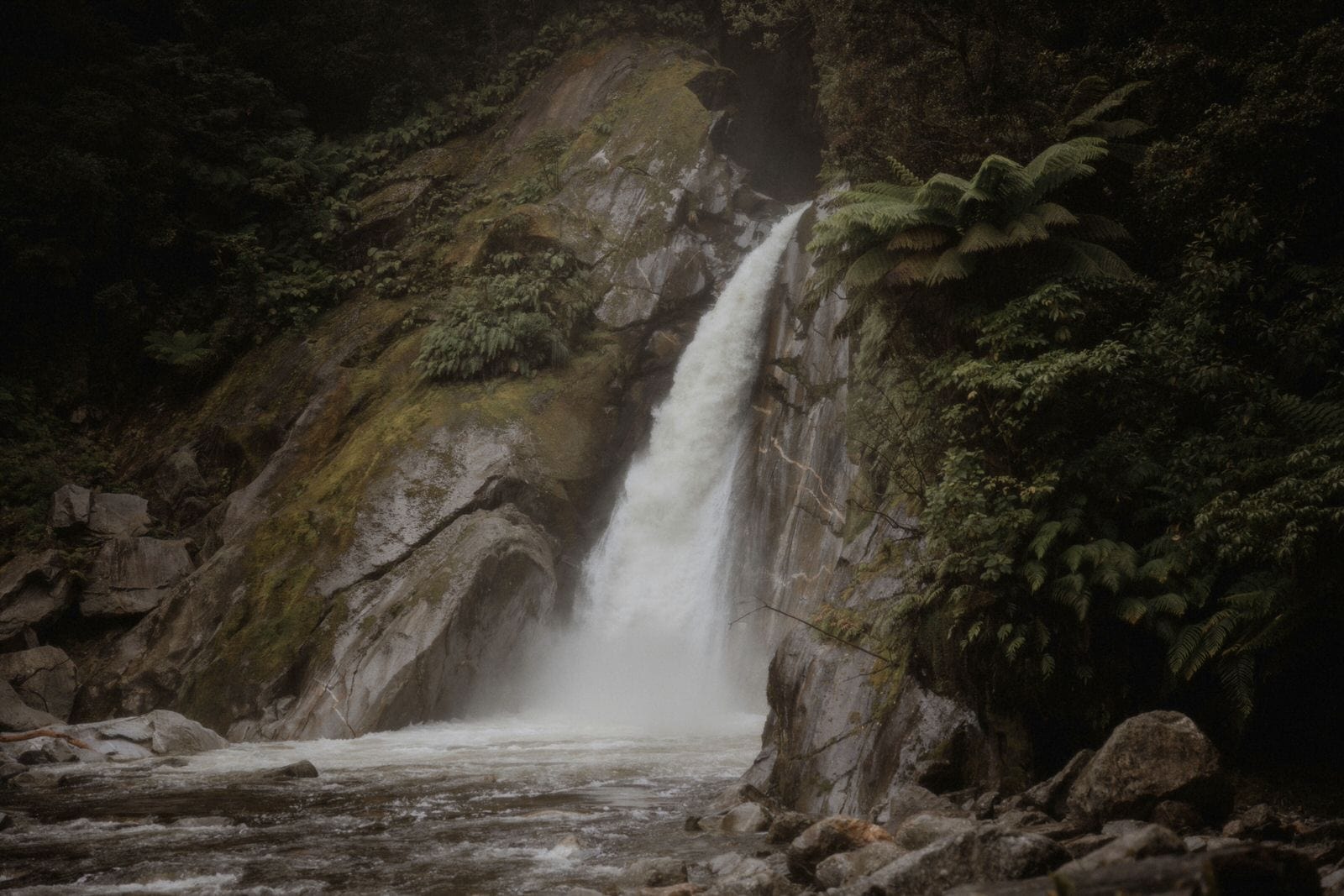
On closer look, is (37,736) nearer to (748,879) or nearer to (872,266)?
(748,879)

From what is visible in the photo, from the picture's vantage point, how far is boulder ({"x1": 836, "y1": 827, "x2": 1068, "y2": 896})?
3650 mm

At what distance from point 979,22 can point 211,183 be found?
2189 cm

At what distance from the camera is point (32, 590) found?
15.6 m

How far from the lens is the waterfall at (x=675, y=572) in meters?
15.0

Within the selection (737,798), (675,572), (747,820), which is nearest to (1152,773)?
(747,820)

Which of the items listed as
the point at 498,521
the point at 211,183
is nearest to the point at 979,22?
the point at 498,521

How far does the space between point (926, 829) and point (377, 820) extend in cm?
487

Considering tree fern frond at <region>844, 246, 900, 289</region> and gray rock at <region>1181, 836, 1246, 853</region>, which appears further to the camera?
tree fern frond at <region>844, 246, 900, 289</region>

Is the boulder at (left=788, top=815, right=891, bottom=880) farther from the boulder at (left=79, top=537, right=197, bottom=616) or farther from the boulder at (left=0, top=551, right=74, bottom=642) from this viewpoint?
the boulder at (left=0, top=551, right=74, bottom=642)

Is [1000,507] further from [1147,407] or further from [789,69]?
[789,69]

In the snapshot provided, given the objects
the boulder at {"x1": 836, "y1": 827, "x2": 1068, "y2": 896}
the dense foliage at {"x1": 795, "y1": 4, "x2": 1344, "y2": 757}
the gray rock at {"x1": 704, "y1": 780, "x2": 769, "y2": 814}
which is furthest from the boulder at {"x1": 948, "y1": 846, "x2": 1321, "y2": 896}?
the gray rock at {"x1": 704, "y1": 780, "x2": 769, "y2": 814}

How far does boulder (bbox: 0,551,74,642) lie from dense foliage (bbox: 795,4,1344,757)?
15915 millimetres

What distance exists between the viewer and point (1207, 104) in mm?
8766

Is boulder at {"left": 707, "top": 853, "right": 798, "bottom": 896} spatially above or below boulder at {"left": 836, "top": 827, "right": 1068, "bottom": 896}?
below
